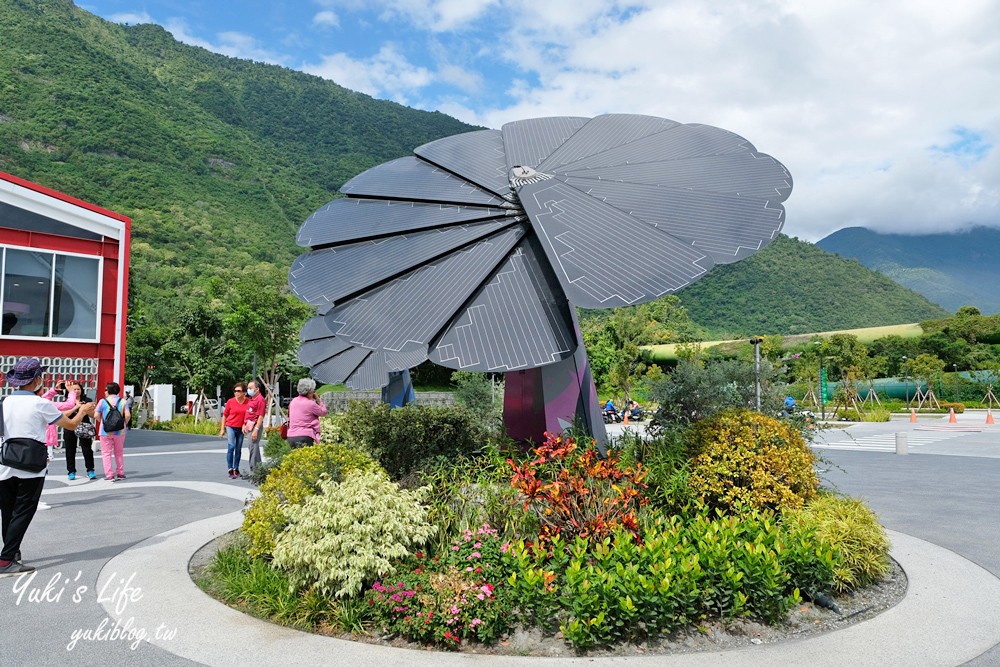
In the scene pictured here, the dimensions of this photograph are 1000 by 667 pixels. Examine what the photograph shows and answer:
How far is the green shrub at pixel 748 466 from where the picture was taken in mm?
6355

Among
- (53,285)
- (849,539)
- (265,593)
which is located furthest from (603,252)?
(53,285)

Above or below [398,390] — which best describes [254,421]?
below

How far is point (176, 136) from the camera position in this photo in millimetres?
85375

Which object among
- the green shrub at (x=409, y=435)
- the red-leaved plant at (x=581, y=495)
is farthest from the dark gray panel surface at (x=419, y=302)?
the green shrub at (x=409, y=435)

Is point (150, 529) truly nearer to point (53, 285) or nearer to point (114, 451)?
point (114, 451)

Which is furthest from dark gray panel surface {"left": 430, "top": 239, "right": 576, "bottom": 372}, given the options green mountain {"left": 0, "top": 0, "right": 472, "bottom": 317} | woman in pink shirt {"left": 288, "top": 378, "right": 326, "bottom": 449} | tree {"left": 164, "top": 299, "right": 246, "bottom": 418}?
green mountain {"left": 0, "top": 0, "right": 472, "bottom": 317}

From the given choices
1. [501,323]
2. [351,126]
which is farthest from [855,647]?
[351,126]

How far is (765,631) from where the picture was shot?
16.0ft

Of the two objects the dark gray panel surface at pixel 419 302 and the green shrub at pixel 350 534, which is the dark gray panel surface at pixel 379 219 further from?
the green shrub at pixel 350 534

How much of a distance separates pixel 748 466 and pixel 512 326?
2893 mm

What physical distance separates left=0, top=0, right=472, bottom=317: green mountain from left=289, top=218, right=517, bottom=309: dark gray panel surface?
43.6 meters

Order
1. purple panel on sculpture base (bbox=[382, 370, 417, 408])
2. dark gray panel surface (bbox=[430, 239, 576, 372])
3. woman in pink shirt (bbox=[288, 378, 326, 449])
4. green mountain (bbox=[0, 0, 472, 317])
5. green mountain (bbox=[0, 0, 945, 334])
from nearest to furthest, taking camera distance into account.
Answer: dark gray panel surface (bbox=[430, 239, 576, 372])
woman in pink shirt (bbox=[288, 378, 326, 449])
purple panel on sculpture base (bbox=[382, 370, 417, 408])
green mountain (bbox=[0, 0, 472, 317])
green mountain (bbox=[0, 0, 945, 334])

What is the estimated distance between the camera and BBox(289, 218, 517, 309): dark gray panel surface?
619 centimetres

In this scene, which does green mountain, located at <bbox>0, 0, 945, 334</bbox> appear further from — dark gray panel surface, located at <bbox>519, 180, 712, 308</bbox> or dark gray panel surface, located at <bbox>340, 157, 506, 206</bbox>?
dark gray panel surface, located at <bbox>519, 180, 712, 308</bbox>
